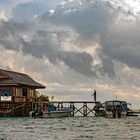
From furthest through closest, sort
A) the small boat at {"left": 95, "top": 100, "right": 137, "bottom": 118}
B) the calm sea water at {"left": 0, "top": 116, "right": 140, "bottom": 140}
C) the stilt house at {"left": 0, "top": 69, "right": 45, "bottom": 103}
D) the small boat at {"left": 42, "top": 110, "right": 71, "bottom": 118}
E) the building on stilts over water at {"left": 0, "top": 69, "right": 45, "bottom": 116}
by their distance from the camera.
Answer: the small boat at {"left": 95, "top": 100, "right": 137, "bottom": 118} < the building on stilts over water at {"left": 0, "top": 69, "right": 45, "bottom": 116} < the stilt house at {"left": 0, "top": 69, "right": 45, "bottom": 103} < the small boat at {"left": 42, "top": 110, "right": 71, "bottom": 118} < the calm sea water at {"left": 0, "top": 116, "right": 140, "bottom": 140}

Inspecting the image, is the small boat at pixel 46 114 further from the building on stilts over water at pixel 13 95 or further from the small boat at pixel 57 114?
the building on stilts over water at pixel 13 95

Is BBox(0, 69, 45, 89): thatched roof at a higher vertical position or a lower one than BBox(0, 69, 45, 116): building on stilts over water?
higher

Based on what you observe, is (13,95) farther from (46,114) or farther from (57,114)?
(57,114)

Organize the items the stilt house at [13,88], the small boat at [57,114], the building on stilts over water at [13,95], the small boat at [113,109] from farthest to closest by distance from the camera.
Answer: the small boat at [113,109] → the building on stilts over water at [13,95] → the stilt house at [13,88] → the small boat at [57,114]

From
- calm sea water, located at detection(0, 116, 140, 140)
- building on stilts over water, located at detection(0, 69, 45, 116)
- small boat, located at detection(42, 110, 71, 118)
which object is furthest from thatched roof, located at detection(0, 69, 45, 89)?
calm sea water, located at detection(0, 116, 140, 140)

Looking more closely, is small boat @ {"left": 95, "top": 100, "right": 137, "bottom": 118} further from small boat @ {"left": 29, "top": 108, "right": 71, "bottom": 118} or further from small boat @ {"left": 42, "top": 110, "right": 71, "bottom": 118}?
small boat @ {"left": 29, "top": 108, "right": 71, "bottom": 118}

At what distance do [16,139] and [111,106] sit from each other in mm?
49390

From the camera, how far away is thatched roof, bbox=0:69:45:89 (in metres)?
83.1

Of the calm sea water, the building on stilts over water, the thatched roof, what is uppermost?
the thatched roof

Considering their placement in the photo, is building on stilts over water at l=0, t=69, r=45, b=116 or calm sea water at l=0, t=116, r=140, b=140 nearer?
calm sea water at l=0, t=116, r=140, b=140

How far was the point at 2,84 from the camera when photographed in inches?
3263

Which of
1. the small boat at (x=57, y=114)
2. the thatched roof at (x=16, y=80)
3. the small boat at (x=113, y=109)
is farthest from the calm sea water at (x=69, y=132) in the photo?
the thatched roof at (x=16, y=80)

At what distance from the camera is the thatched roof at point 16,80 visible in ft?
273

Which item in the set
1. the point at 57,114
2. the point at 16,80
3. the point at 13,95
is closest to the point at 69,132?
the point at 57,114
